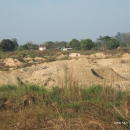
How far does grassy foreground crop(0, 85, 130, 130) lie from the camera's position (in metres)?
3.94

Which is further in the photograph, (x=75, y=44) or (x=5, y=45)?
(x=75, y=44)

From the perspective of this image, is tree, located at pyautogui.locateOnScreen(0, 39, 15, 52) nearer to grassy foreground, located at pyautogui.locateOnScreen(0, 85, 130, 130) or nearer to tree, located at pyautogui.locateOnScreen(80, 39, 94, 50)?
tree, located at pyautogui.locateOnScreen(80, 39, 94, 50)

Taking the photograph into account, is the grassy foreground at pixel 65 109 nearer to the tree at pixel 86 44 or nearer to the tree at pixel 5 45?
the tree at pixel 86 44

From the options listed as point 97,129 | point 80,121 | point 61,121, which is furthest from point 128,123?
point 61,121

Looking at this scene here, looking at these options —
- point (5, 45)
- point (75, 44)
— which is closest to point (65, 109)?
point (5, 45)

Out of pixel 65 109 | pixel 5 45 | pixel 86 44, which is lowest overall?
pixel 65 109

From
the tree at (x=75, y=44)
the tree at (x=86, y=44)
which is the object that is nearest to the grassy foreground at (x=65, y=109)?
the tree at (x=86, y=44)

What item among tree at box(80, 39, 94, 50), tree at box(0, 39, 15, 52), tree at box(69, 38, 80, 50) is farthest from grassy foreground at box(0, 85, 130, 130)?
tree at box(69, 38, 80, 50)

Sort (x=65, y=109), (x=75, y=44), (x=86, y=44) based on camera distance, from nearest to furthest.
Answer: (x=65, y=109) → (x=86, y=44) → (x=75, y=44)

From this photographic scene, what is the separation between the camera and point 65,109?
Answer: 23.6 feet

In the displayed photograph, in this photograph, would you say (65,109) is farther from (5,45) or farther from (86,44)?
(5,45)

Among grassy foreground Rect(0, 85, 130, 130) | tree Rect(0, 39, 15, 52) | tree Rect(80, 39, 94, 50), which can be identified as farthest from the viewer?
tree Rect(0, 39, 15, 52)

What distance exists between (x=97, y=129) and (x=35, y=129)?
1.63 m

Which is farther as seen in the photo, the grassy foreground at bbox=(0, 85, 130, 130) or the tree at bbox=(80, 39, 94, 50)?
the tree at bbox=(80, 39, 94, 50)
